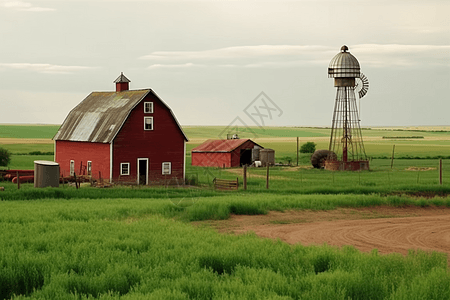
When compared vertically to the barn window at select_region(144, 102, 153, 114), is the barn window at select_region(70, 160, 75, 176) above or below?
below

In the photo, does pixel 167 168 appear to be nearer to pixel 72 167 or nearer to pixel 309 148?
pixel 72 167

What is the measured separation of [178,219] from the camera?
23016 mm

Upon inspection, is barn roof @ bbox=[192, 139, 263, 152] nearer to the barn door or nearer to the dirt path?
the barn door

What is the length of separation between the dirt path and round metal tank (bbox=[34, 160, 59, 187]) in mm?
16311

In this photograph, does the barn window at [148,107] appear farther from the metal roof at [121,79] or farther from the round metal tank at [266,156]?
the round metal tank at [266,156]

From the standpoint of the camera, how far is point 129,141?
136 feet

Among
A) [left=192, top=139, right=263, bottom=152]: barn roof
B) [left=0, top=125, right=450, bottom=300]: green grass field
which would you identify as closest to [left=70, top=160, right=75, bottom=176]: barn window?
[left=192, top=139, right=263, bottom=152]: barn roof

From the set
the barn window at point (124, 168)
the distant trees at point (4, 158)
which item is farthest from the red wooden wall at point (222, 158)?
the barn window at point (124, 168)

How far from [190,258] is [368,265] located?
13.6 feet

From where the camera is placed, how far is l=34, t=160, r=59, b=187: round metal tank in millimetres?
35938

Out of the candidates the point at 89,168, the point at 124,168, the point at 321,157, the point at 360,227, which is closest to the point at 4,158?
the point at 89,168

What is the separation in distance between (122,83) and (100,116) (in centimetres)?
436

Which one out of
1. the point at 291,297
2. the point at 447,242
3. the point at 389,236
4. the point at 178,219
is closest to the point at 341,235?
the point at 389,236

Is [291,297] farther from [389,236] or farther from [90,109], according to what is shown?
[90,109]
